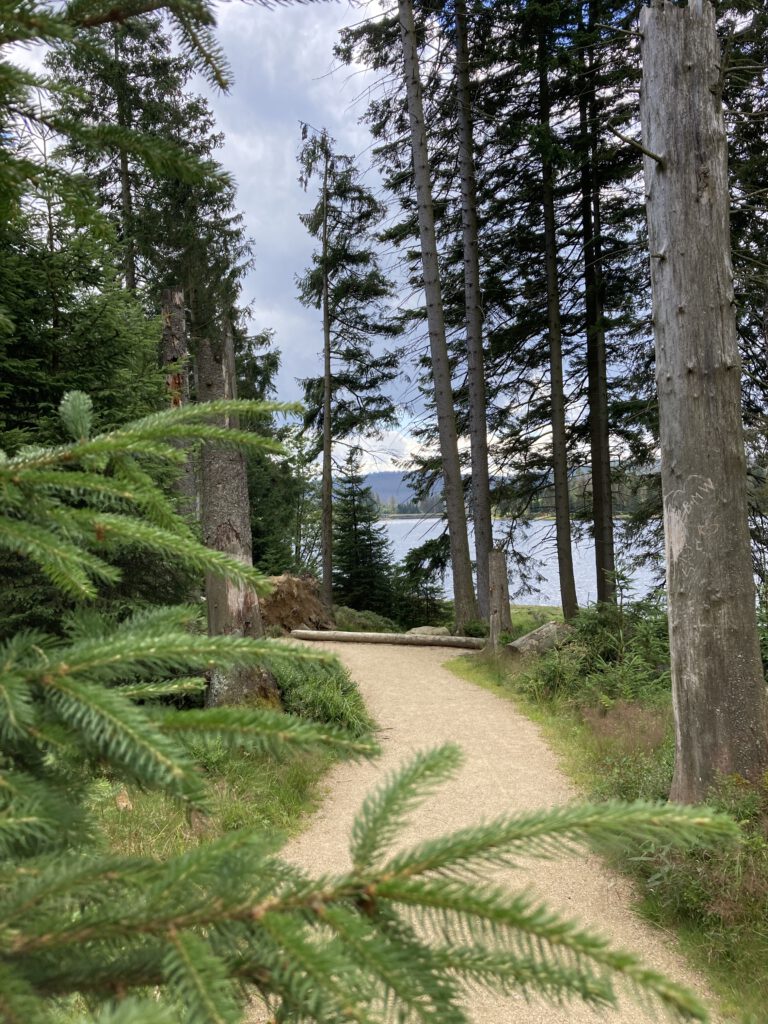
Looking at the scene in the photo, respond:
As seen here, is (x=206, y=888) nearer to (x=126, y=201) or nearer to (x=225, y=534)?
(x=225, y=534)

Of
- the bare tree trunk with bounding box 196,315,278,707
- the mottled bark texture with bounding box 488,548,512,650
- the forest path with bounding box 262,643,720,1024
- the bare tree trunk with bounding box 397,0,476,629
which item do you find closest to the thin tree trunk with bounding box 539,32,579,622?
the bare tree trunk with bounding box 397,0,476,629

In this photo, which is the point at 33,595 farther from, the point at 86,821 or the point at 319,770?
the point at 86,821

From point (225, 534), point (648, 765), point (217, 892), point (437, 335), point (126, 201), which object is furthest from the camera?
point (437, 335)

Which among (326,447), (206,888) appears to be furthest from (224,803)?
(326,447)

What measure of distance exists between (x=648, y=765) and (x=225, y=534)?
4.61 m

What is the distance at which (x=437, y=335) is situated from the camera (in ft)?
42.6

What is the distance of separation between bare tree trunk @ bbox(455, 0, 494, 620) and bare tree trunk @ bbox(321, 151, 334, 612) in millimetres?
5221

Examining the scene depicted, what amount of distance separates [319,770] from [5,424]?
3809 millimetres

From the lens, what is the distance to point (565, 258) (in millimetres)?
13102

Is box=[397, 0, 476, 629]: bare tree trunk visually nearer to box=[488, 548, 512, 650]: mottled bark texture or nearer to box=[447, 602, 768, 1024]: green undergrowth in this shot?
box=[488, 548, 512, 650]: mottled bark texture

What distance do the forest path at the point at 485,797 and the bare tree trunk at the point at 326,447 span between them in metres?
7.44

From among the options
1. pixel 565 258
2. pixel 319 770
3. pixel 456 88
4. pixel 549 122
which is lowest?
pixel 319 770

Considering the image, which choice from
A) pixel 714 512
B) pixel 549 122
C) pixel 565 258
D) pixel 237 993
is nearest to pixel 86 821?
pixel 237 993

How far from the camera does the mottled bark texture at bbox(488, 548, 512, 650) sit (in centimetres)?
1090
